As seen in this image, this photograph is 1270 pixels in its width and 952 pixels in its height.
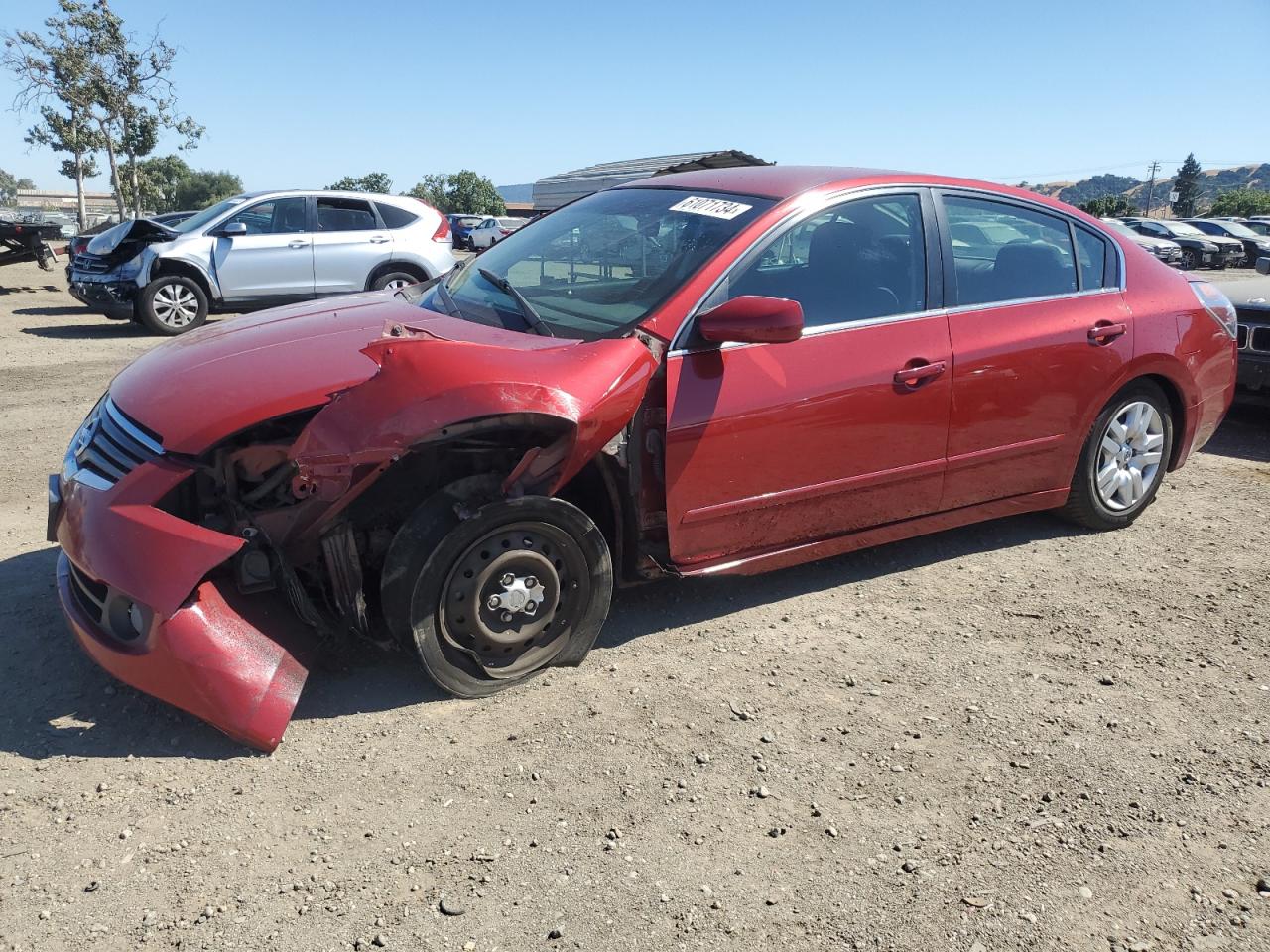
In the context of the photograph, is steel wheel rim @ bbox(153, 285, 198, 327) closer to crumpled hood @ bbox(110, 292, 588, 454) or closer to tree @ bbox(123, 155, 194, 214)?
crumpled hood @ bbox(110, 292, 588, 454)

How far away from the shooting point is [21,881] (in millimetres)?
2420

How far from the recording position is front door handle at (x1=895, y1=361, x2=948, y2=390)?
389 cm

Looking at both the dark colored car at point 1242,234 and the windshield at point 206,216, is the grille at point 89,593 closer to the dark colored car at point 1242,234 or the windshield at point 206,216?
the windshield at point 206,216

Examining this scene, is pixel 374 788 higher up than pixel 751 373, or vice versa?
pixel 751 373

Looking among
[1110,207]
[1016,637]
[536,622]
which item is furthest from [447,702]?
[1110,207]

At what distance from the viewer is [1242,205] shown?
58781 mm

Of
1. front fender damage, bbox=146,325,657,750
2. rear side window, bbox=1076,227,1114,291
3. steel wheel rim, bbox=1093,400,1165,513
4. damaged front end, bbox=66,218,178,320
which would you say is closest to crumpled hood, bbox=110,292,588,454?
front fender damage, bbox=146,325,657,750

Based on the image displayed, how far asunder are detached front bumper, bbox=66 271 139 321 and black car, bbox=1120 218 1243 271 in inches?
1145

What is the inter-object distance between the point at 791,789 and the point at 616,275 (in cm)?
202

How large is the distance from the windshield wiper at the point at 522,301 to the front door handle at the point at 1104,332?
8.23 feet

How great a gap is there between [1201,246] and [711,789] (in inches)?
1290

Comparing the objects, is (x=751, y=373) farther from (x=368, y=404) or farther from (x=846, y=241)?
(x=368, y=404)

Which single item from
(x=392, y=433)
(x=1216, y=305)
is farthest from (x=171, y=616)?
(x=1216, y=305)

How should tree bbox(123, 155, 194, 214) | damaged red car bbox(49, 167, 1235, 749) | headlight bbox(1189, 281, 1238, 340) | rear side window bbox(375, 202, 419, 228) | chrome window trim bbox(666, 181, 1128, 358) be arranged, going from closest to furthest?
damaged red car bbox(49, 167, 1235, 749), chrome window trim bbox(666, 181, 1128, 358), headlight bbox(1189, 281, 1238, 340), rear side window bbox(375, 202, 419, 228), tree bbox(123, 155, 194, 214)
